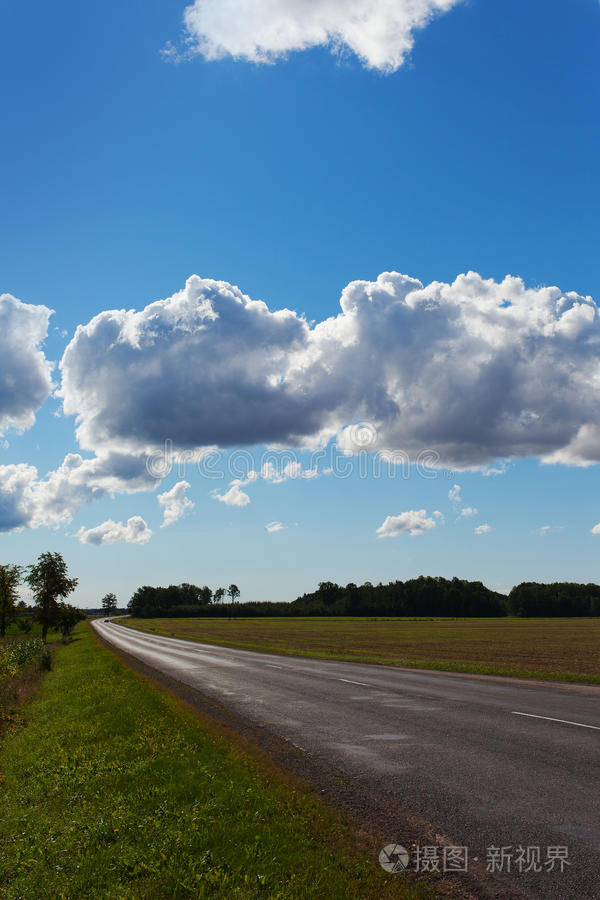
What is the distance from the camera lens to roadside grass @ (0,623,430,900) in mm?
5309

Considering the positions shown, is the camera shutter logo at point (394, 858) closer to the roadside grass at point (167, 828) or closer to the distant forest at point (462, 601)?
the roadside grass at point (167, 828)

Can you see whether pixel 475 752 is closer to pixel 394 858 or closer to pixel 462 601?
pixel 394 858

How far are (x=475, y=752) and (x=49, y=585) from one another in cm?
6201

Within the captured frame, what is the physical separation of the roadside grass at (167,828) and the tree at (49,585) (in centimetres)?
5638

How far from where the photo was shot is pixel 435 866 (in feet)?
19.0

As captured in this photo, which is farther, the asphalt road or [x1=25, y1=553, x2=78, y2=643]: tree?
[x1=25, y1=553, x2=78, y2=643]: tree

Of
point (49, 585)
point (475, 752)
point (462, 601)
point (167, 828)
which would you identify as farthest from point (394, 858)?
point (462, 601)

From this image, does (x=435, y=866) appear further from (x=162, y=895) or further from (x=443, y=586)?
(x=443, y=586)

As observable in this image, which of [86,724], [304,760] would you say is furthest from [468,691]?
[86,724]

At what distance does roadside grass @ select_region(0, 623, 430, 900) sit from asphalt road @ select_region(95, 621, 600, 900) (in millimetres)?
1225

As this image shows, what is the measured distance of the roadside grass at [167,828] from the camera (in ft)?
17.4

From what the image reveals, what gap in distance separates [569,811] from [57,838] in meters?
5.91

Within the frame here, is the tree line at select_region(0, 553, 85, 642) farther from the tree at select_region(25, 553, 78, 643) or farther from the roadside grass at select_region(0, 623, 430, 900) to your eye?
the roadside grass at select_region(0, 623, 430, 900)

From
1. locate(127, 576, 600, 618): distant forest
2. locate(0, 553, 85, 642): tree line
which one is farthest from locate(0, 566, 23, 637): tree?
locate(127, 576, 600, 618): distant forest
